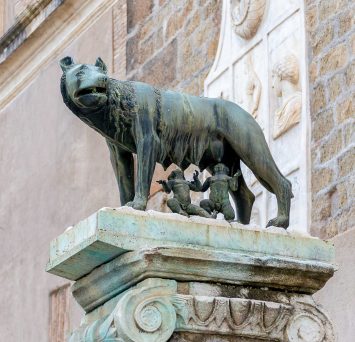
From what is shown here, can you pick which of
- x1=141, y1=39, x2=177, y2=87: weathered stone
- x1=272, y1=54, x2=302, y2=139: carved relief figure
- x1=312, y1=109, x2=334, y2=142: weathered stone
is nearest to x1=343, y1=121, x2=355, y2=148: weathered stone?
x1=312, y1=109, x2=334, y2=142: weathered stone

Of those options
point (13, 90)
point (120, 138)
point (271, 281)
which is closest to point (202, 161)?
point (120, 138)

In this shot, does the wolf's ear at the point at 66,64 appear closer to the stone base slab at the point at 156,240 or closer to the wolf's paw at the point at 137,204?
the wolf's paw at the point at 137,204

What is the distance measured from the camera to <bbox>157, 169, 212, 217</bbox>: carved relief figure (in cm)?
589

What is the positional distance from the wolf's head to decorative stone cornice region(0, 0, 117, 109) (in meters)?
10.2

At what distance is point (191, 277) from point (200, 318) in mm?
158

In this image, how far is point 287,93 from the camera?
38.4ft

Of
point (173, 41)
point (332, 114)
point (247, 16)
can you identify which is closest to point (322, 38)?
point (332, 114)

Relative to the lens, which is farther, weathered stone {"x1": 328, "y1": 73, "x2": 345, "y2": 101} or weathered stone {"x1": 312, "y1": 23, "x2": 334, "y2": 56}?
weathered stone {"x1": 312, "y1": 23, "x2": 334, "y2": 56}

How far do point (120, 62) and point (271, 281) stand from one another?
33.3ft

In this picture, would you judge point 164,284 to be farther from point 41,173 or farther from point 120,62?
point 41,173

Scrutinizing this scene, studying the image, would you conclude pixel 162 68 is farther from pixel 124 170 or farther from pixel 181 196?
pixel 181 196

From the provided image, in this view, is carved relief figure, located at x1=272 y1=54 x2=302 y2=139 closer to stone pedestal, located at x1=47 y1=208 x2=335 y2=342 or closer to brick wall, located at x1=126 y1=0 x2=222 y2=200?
brick wall, located at x1=126 y1=0 x2=222 y2=200

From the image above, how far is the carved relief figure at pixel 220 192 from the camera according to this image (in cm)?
603

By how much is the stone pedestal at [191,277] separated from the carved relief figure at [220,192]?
32 cm
